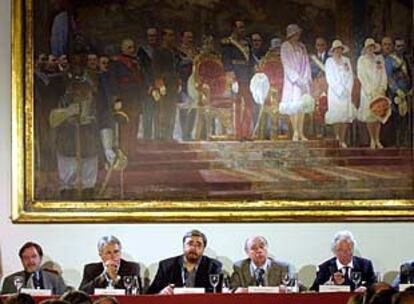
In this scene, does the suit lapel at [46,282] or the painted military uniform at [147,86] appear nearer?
the suit lapel at [46,282]

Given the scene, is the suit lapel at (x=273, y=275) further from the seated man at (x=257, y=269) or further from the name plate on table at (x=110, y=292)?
the name plate on table at (x=110, y=292)

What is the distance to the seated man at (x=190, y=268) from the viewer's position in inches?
328

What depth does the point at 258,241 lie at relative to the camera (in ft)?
27.5

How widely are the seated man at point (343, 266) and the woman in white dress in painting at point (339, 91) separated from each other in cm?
103

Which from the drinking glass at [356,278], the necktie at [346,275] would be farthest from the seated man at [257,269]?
the drinking glass at [356,278]

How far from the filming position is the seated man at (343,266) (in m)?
8.38

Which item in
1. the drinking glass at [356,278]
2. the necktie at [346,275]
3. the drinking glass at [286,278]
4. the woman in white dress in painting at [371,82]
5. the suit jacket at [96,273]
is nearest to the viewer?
the drinking glass at [356,278]

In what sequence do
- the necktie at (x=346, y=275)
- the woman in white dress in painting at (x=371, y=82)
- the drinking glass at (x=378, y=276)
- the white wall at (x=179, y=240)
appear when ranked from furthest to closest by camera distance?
the woman in white dress in painting at (x=371, y=82)
the white wall at (x=179, y=240)
the drinking glass at (x=378, y=276)
the necktie at (x=346, y=275)

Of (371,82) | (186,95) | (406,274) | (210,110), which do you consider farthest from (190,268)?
(371,82)

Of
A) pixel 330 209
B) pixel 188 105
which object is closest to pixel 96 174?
pixel 188 105

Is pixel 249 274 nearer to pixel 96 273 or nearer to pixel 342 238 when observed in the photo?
pixel 342 238

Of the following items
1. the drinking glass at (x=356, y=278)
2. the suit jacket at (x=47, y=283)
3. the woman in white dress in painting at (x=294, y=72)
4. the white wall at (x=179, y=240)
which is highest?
the woman in white dress in painting at (x=294, y=72)

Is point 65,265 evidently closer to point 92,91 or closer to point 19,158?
point 19,158

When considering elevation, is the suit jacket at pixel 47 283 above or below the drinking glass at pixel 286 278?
below
